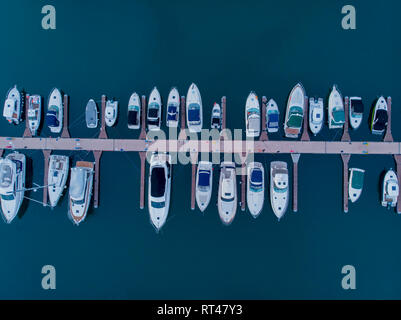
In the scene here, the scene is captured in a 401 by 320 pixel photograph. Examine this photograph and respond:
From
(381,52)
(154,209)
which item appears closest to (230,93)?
(154,209)

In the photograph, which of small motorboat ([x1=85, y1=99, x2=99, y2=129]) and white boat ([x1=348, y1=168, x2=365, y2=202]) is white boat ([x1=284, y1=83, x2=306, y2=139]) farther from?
small motorboat ([x1=85, y1=99, x2=99, y2=129])

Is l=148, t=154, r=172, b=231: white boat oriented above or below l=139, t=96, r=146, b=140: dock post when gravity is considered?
below

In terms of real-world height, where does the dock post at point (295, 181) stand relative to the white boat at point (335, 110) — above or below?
below

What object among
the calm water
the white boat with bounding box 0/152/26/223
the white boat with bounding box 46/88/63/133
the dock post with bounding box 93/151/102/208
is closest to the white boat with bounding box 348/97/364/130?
the calm water

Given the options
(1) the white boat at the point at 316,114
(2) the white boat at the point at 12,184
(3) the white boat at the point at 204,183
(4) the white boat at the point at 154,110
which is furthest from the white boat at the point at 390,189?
(2) the white boat at the point at 12,184

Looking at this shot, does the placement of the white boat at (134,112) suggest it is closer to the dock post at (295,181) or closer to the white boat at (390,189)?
the dock post at (295,181)

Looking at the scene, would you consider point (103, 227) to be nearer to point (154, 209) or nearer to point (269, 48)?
point (154, 209)
